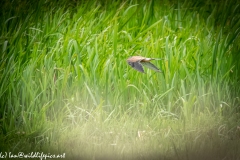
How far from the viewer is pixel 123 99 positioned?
175 cm

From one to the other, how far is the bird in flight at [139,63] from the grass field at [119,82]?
0.02m

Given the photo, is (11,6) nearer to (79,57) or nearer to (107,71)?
(79,57)

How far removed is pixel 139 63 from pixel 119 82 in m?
0.12

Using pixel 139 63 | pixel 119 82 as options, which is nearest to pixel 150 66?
pixel 139 63

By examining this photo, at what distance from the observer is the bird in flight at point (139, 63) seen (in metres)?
1.76

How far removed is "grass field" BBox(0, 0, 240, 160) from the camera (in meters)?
1.75

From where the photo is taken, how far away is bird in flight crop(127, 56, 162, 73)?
1762mm

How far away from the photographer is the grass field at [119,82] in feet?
5.75

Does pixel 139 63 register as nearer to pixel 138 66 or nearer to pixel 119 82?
pixel 138 66

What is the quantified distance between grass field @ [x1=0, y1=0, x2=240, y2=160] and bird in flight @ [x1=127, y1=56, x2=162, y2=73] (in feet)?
0.06

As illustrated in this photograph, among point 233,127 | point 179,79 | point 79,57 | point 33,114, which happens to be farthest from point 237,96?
point 33,114

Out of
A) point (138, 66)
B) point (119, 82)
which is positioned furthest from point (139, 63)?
point (119, 82)

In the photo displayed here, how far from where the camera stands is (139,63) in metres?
1.76

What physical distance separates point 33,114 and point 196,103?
70cm
